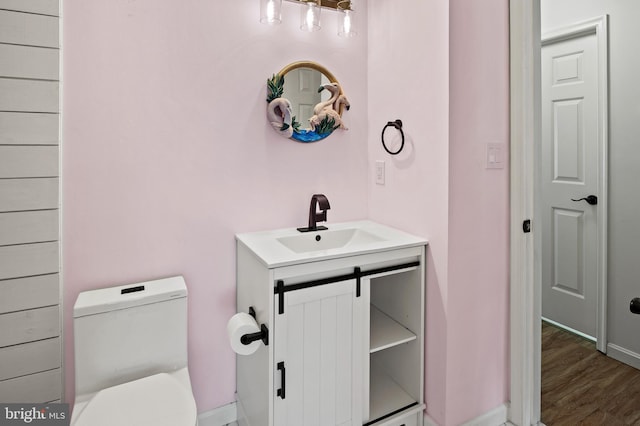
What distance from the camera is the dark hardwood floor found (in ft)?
6.13

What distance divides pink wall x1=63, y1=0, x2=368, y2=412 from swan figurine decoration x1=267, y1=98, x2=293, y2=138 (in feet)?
0.18

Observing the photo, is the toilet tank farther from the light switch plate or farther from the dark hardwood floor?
the dark hardwood floor

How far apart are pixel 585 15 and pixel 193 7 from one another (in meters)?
2.44

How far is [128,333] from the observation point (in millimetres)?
1466

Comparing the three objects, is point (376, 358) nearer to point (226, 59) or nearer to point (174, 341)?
point (174, 341)

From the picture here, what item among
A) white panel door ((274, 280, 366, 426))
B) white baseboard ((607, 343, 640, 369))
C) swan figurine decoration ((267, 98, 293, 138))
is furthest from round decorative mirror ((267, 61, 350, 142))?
white baseboard ((607, 343, 640, 369))

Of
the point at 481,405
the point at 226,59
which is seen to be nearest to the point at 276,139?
the point at 226,59

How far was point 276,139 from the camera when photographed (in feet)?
6.27

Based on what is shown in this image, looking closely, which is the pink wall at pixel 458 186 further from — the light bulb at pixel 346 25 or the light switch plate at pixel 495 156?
the light bulb at pixel 346 25

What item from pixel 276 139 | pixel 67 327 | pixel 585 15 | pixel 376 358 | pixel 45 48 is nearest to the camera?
pixel 45 48

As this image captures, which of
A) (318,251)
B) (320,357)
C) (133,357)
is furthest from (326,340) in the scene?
(133,357)

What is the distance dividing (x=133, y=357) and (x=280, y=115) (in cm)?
125

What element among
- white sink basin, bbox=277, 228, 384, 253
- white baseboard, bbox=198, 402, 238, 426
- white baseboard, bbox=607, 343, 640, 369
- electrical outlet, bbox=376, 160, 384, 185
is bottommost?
white baseboard, bbox=198, 402, 238, 426

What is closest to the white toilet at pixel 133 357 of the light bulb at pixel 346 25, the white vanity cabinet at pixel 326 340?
the white vanity cabinet at pixel 326 340
